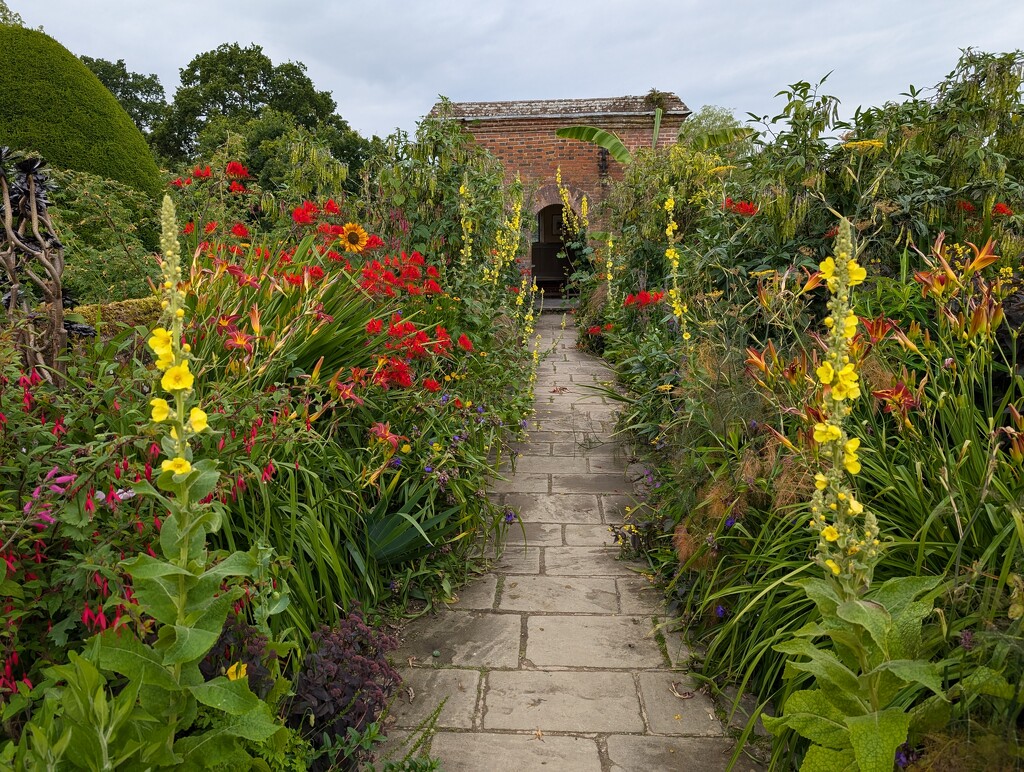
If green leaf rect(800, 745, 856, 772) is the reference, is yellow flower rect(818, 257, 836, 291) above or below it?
above

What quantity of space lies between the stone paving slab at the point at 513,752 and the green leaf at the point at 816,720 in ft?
2.29

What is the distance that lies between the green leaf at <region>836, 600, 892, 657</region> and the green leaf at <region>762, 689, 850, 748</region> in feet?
1.01

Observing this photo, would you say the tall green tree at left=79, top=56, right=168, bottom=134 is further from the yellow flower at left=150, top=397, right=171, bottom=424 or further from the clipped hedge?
the yellow flower at left=150, top=397, right=171, bottom=424

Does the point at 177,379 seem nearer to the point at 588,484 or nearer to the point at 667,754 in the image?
the point at 667,754

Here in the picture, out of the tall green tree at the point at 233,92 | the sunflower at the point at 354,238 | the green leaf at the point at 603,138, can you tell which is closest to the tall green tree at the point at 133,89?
the tall green tree at the point at 233,92

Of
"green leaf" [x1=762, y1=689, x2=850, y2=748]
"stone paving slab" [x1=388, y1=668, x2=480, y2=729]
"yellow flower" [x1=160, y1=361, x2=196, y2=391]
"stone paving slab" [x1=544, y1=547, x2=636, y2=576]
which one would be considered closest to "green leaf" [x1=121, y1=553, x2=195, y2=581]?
"yellow flower" [x1=160, y1=361, x2=196, y2=391]

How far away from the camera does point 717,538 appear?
2811 mm

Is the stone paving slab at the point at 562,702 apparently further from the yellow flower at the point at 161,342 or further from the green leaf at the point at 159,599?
the yellow flower at the point at 161,342

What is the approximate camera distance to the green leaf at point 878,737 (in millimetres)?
1473

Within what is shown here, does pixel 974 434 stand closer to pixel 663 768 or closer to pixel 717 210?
pixel 663 768

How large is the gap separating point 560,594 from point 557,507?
1.01 m

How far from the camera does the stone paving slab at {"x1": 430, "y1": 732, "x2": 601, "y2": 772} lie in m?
2.12

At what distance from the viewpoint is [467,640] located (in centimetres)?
287

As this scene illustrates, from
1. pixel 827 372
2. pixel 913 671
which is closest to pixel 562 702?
pixel 913 671
